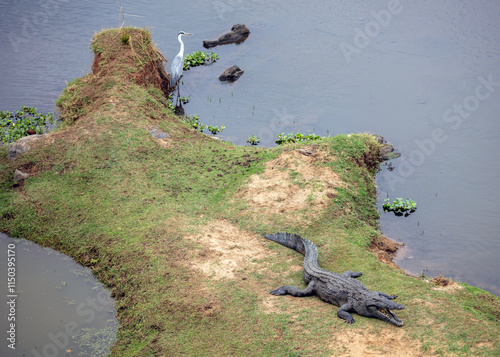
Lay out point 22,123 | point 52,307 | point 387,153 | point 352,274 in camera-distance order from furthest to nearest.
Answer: point 22,123 < point 387,153 < point 52,307 < point 352,274

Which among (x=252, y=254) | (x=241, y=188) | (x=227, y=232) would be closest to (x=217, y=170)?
(x=241, y=188)

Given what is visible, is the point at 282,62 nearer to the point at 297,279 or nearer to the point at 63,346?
the point at 297,279

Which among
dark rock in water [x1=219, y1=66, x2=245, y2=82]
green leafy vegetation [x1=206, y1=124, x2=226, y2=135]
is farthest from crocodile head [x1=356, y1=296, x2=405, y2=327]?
dark rock in water [x1=219, y1=66, x2=245, y2=82]

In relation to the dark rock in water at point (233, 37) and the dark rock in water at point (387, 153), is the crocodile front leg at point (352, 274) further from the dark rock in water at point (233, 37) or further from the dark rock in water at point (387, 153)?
the dark rock in water at point (233, 37)

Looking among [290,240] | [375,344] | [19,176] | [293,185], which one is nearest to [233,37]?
[293,185]

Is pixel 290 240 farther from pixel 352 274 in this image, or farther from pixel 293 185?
pixel 293 185

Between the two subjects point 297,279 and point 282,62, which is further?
point 282,62

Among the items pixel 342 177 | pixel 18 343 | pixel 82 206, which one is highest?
pixel 342 177
